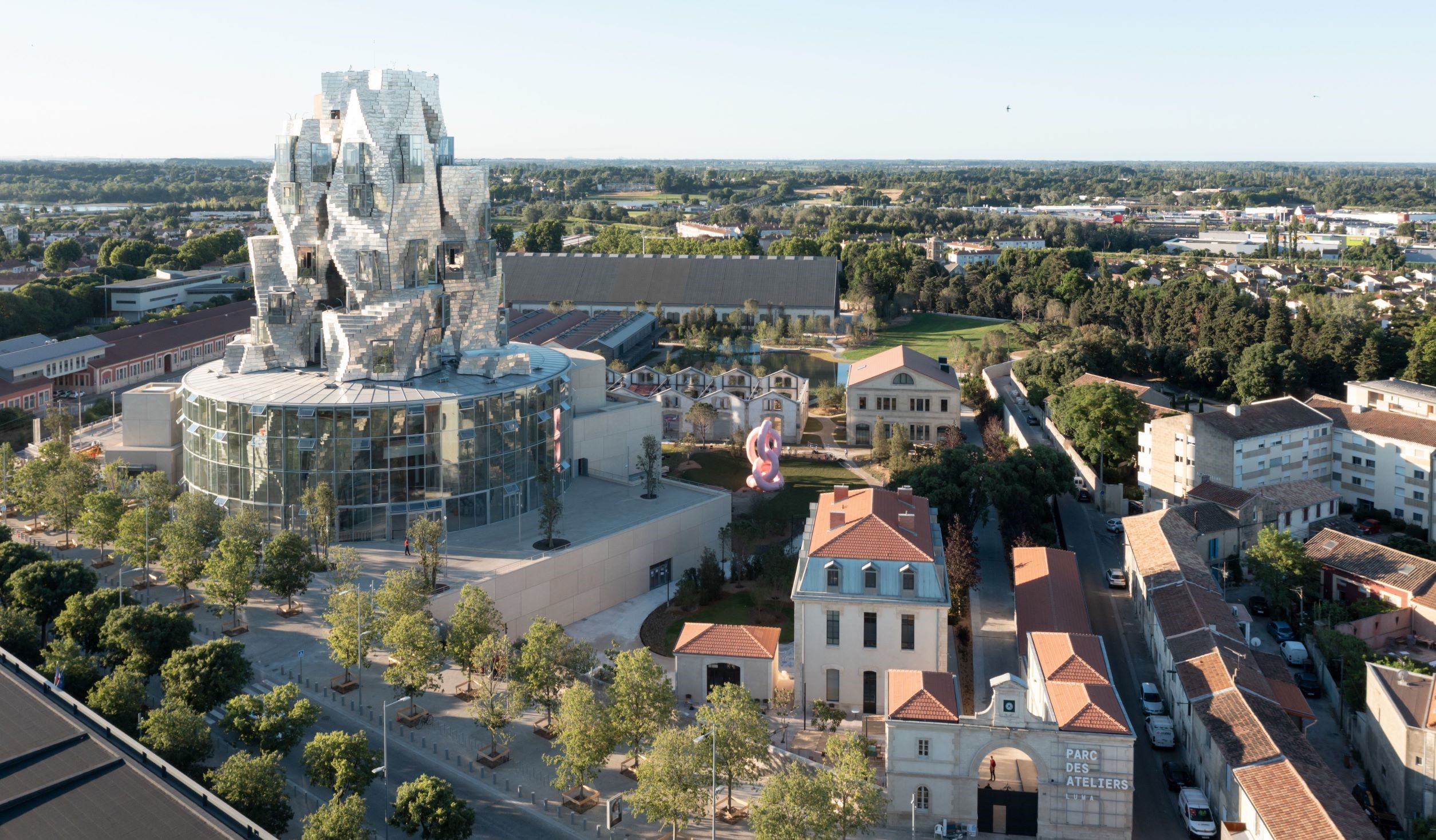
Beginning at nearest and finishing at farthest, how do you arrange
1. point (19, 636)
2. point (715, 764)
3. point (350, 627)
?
point (715, 764) → point (19, 636) → point (350, 627)

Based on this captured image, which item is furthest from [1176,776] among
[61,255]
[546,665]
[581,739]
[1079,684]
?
[61,255]

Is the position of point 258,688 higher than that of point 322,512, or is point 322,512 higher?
point 322,512

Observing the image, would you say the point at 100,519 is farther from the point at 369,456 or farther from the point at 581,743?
the point at 581,743

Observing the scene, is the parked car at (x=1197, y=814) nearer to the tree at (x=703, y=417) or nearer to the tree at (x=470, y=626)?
the tree at (x=470, y=626)

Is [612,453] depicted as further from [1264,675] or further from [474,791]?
[1264,675]

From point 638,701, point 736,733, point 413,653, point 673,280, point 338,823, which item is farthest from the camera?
point 673,280

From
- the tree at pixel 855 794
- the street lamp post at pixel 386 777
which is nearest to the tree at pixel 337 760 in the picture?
the street lamp post at pixel 386 777

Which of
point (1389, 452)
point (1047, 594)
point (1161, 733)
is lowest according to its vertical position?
point (1161, 733)
